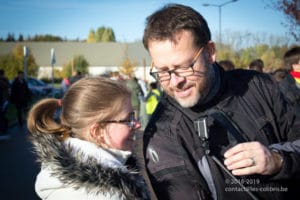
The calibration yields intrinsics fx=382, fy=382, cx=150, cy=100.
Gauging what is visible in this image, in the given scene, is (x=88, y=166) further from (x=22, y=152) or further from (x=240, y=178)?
(x=22, y=152)

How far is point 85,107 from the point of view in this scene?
7.95 feet

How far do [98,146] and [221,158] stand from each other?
0.79 meters

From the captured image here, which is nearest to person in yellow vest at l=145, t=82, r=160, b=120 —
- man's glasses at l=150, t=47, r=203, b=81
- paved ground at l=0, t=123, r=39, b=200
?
paved ground at l=0, t=123, r=39, b=200

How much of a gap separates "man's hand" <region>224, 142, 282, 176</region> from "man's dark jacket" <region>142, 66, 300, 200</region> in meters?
0.17

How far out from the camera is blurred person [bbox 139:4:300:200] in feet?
Answer: 6.38

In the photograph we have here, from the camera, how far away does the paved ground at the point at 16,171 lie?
20.3 ft

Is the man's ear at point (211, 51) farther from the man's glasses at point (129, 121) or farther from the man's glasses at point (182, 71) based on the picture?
the man's glasses at point (129, 121)

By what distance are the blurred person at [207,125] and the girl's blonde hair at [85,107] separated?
335mm

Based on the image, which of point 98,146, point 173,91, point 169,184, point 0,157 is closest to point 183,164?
point 169,184

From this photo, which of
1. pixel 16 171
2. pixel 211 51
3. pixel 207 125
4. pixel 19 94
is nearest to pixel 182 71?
pixel 211 51

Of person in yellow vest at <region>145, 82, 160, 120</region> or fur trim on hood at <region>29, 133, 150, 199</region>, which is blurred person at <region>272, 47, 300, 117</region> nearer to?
fur trim on hood at <region>29, 133, 150, 199</region>

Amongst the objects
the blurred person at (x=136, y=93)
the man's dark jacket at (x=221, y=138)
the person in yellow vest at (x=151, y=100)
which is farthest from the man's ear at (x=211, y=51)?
the blurred person at (x=136, y=93)

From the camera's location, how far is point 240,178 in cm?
194

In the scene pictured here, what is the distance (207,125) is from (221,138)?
15 centimetres
